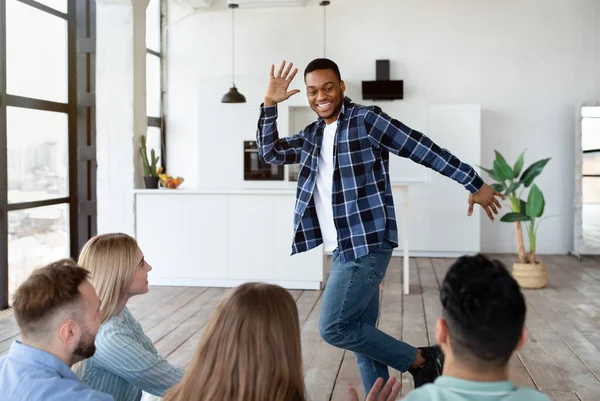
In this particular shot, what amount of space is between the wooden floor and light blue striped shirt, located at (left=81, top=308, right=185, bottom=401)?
4.03ft

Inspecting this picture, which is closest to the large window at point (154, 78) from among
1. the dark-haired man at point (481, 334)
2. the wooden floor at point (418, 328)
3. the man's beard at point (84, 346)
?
the wooden floor at point (418, 328)

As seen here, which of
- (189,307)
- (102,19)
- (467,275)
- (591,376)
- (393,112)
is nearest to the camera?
(467,275)

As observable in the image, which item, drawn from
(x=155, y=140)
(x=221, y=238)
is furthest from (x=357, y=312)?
(x=155, y=140)

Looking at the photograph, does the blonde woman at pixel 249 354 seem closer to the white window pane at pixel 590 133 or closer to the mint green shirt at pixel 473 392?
the mint green shirt at pixel 473 392

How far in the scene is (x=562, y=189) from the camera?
7637mm

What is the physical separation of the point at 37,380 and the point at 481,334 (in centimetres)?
87

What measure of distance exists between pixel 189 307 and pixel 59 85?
2.26 meters

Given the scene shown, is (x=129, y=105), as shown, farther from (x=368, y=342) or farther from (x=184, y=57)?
(x=368, y=342)

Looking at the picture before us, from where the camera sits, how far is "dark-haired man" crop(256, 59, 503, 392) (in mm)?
2373

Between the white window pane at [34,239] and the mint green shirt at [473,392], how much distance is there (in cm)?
389

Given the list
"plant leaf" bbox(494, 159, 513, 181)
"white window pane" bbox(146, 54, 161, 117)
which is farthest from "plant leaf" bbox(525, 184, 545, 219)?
"white window pane" bbox(146, 54, 161, 117)

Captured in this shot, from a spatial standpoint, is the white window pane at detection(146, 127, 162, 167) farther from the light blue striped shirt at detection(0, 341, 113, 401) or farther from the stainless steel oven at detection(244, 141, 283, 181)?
the light blue striped shirt at detection(0, 341, 113, 401)

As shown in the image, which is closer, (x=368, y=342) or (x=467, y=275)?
(x=467, y=275)

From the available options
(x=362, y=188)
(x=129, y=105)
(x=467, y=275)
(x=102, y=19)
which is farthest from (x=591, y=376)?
(x=102, y=19)
